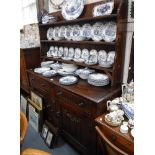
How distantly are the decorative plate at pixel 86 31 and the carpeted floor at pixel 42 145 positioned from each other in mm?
1279

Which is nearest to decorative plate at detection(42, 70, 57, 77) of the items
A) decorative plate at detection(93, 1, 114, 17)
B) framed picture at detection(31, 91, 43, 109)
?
framed picture at detection(31, 91, 43, 109)

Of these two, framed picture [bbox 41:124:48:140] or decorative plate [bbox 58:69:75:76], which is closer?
decorative plate [bbox 58:69:75:76]

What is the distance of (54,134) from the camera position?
1835 mm

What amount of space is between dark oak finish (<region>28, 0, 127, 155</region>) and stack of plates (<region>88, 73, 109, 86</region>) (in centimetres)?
4

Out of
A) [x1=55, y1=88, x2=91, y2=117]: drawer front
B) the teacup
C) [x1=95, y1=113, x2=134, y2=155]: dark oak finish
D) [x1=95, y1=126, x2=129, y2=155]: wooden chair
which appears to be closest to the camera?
[x1=95, y1=126, x2=129, y2=155]: wooden chair

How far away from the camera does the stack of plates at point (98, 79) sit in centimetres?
149

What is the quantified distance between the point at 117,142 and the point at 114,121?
143mm

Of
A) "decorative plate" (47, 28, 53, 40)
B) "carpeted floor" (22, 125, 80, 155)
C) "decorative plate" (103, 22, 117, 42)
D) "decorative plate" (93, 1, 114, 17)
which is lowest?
"carpeted floor" (22, 125, 80, 155)

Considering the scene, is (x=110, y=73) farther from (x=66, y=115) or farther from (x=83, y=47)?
(x=66, y=115)

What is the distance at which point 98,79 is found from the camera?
4.93 ft

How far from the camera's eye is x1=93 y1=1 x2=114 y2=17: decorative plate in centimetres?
140

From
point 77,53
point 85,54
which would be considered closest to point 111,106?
point 85,54

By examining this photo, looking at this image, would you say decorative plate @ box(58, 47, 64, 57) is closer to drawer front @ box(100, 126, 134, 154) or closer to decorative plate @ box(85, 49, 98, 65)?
decorative plate @ box(85, 49, 98, 65)

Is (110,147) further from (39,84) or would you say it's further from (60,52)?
(60,52)
